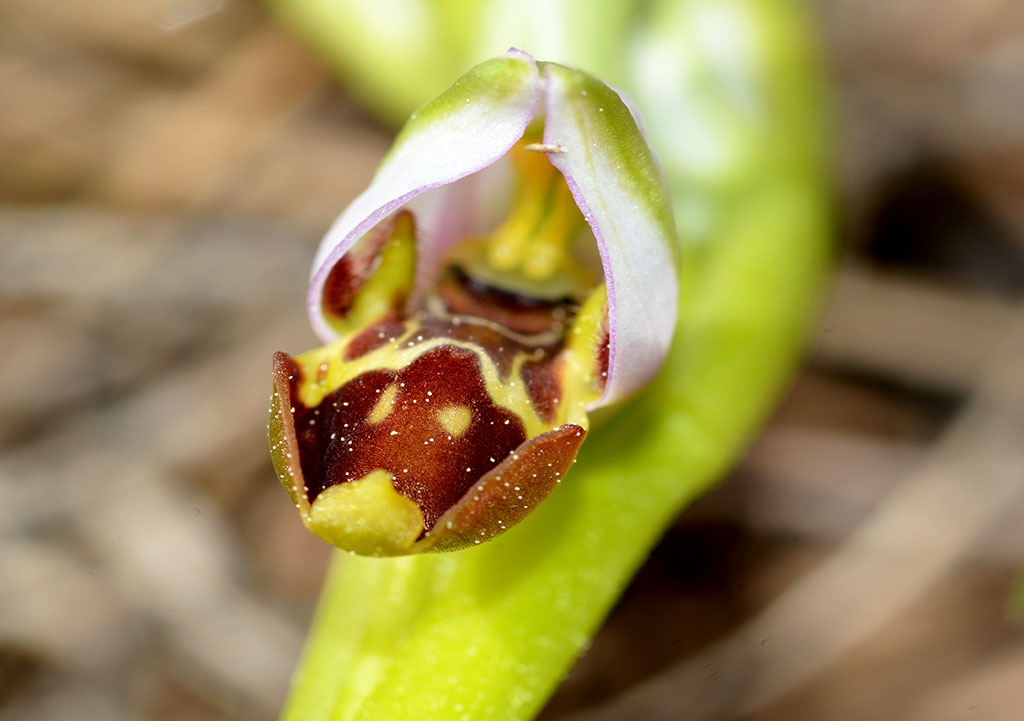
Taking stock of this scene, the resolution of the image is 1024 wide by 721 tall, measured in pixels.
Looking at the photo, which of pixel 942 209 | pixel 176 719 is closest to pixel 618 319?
pixel 176 719

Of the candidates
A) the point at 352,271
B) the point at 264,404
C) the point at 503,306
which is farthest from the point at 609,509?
the point at 264,404

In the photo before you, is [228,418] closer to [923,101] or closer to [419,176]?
[419,176]

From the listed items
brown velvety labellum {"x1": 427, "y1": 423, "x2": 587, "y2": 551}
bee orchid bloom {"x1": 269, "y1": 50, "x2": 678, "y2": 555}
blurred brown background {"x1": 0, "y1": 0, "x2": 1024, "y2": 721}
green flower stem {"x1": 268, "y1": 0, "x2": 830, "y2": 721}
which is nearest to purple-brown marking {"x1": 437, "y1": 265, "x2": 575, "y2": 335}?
bee orchid bloom {"x1": 269, "y1": 50, "x2": 678, "y2": 555}

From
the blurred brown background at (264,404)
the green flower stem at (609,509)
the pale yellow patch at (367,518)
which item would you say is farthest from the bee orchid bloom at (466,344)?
the blurred brown background at (264,404)

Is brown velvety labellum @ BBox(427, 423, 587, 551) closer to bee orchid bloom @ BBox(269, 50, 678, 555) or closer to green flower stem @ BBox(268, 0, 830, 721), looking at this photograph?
bee orchid bloom @ BBox(269, 50, 678, 555)

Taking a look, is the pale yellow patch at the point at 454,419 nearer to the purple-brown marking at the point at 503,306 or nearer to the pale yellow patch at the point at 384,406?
the pale yellow patch at the point at 384,406

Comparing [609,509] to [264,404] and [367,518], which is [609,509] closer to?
[367,518]
